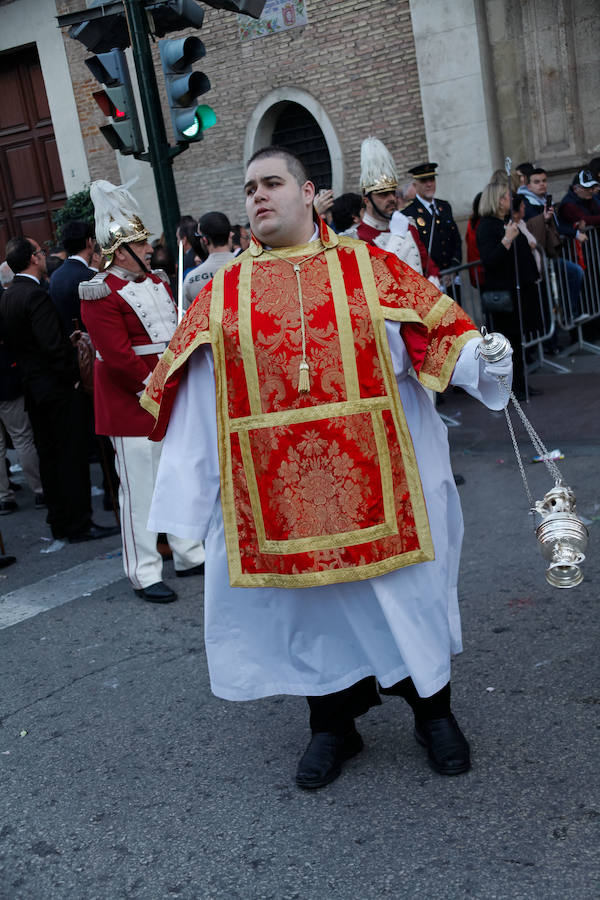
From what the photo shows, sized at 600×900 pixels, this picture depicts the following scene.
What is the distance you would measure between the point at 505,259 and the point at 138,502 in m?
4.69

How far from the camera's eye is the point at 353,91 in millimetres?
14203

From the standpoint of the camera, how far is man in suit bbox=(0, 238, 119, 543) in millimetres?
6945

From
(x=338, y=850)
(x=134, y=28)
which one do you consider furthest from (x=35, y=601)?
(x=134, y=28)

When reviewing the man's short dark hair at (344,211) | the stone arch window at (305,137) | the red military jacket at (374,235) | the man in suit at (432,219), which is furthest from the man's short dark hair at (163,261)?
the stone arch window at (305,137)

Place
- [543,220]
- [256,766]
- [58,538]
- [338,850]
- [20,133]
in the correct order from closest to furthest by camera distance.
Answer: [338,850] → [256,766] → [58,538] → [543,220] → [20,133]

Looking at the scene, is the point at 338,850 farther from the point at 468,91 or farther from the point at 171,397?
the point at 468,91

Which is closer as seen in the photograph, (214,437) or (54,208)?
(214,437)

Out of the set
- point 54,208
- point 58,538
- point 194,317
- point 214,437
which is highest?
point 54,208

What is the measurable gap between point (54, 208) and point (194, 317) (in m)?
15.6

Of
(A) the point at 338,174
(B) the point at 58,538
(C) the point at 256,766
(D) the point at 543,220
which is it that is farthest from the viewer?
(A) the point at 338,174

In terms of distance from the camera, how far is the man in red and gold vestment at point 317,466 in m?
3.08

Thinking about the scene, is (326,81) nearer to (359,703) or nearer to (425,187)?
(425,187)

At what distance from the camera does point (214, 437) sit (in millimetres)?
3311

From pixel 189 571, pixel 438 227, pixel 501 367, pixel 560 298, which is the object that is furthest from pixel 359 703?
pixel 560 298
